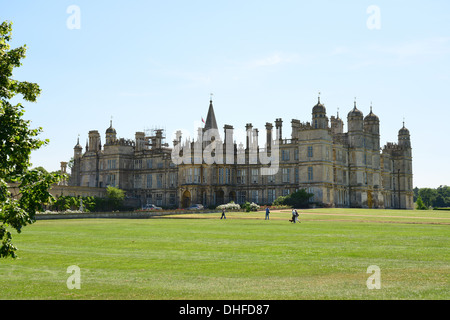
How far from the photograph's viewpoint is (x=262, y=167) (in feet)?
288

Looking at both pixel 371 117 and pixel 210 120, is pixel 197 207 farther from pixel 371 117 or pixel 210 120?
pixel 371 117

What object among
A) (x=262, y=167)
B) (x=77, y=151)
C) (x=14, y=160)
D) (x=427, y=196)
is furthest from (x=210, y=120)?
(x=427, y=196)

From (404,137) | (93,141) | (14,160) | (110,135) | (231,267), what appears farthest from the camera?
(404,137)

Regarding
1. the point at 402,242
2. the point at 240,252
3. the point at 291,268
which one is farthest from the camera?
the point at 402,242

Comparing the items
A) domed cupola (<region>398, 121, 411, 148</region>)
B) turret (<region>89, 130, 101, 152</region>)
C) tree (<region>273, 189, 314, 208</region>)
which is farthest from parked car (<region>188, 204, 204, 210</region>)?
domed cupola (<region>398, 121, 411, 148</region>)

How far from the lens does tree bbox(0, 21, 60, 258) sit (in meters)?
12.8

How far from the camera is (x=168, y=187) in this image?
316ft

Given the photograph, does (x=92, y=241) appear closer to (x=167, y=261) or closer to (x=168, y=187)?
(x=167, y=261)

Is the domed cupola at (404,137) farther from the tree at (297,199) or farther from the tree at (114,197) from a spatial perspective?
the tree at (114,197)

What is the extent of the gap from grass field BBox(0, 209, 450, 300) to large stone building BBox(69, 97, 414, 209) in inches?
2104

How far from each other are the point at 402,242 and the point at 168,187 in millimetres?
73620

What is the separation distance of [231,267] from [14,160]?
8253 mm
